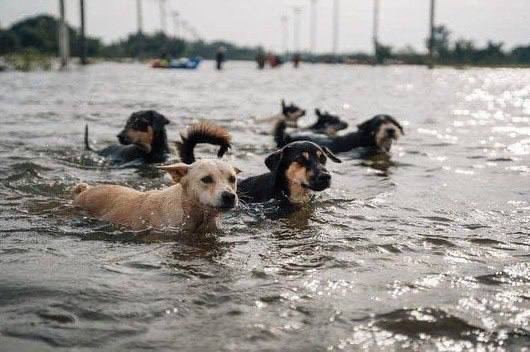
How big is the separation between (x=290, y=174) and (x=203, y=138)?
1.20m

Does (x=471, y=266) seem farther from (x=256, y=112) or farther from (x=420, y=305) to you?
(x=256, y=112)

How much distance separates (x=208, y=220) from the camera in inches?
250

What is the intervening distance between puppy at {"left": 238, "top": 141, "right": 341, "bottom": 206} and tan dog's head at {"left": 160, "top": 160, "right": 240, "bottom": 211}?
155 centimetres

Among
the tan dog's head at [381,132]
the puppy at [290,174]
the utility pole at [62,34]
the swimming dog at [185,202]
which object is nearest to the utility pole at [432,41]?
the utility pole at [62,34]

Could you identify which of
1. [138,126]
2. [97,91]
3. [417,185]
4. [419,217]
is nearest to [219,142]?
[419,217]

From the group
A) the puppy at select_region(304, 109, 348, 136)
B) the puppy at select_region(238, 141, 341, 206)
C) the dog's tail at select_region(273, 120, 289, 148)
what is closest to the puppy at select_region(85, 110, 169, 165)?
the dog's tail at select_region(273, 120, 289, 148)

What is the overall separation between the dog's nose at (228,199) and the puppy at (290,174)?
1.90 meters

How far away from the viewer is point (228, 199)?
234 inches

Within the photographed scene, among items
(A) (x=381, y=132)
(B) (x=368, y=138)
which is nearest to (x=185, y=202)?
(A) (x=381, y=132)

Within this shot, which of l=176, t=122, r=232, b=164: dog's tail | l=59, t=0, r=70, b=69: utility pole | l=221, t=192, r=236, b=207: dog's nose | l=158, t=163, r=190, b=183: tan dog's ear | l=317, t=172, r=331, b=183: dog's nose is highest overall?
l=59, t=0, r=70, b=69: utility pole

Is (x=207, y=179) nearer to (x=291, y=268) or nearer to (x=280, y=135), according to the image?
(x=291, y=268)

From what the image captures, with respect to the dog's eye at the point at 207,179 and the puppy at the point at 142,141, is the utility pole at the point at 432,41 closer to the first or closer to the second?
the puppy at the point at 142,141

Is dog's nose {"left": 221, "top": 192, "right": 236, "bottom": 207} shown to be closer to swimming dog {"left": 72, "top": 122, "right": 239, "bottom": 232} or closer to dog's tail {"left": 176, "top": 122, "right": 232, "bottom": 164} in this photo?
swimming dog {"left": 72, "top": 122, "right": 239, "bottom": 232}

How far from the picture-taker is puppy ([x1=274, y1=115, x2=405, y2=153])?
40.9 ft
